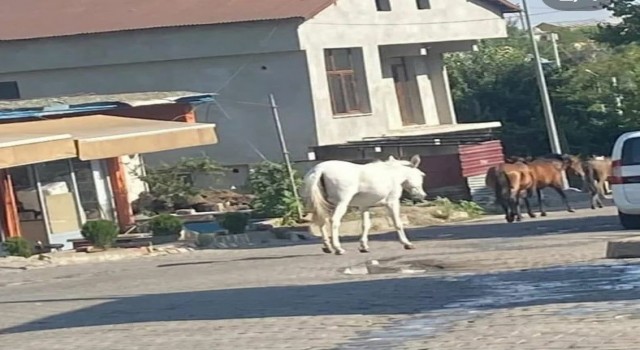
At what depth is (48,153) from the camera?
92.6ft

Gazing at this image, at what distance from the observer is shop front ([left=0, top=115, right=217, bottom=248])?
29.6 metres

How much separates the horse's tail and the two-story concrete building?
1823 cm

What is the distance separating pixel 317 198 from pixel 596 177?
1507cm

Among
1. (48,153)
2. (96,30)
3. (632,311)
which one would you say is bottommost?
(632,311)

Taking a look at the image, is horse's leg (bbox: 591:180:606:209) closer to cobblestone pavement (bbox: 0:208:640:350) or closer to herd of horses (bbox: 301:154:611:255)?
cobblestone pavement (bbox: 0:208:640:350)

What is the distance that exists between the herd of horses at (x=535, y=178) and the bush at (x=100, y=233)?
866cm

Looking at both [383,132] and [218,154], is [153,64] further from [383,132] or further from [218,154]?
[383,132]

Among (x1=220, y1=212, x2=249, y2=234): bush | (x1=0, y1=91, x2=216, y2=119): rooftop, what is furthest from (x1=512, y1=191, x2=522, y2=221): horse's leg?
(x1=0, y1=91, x2=216, y2=119): rooftop

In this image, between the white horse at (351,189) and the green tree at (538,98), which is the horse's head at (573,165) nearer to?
the green tree at (538,98)

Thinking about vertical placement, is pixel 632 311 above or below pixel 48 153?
below

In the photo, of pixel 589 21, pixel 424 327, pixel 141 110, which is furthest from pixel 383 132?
pixel 589 21

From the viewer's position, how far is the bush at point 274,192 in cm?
3506

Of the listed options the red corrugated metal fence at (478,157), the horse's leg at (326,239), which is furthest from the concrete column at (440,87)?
the horse's leg at (326,239)

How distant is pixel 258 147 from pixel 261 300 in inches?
1048
